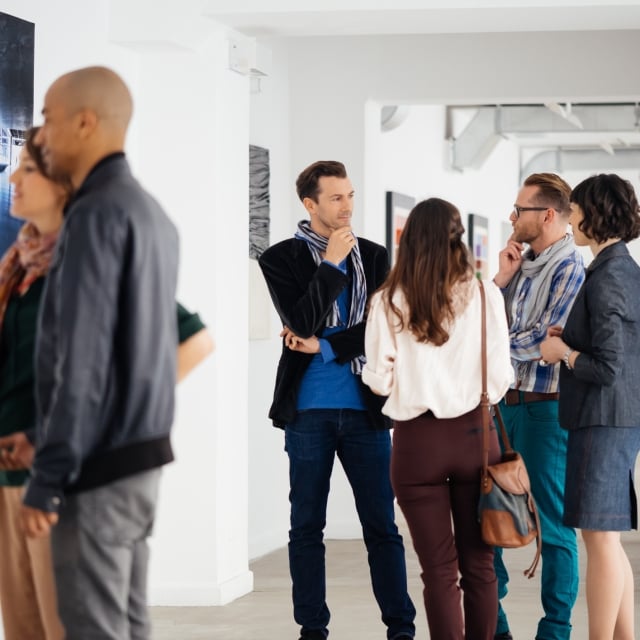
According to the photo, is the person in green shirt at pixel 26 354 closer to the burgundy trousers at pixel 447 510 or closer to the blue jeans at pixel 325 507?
the burgundy trousers at pixel 447 510

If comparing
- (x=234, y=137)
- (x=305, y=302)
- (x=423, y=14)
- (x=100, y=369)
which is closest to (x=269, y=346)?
(x=234, y=137)

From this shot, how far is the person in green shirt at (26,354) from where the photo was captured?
98.0 inches

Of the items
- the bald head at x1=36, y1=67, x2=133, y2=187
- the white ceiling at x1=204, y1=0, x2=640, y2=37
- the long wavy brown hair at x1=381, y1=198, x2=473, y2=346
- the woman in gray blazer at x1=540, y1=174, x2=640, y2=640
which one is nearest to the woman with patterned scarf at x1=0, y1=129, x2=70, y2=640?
the bald head at x1=36, y1=67, x2=133, y2=187

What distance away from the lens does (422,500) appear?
3453 millimetres

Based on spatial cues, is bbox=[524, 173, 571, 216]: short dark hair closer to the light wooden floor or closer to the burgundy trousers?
the burgundy trousers

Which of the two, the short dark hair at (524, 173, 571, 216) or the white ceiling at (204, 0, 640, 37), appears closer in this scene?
the short dark hair at (524, 173, 571, 216)

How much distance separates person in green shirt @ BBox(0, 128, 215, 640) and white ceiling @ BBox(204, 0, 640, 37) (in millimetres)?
2514

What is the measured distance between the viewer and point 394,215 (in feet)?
30.5

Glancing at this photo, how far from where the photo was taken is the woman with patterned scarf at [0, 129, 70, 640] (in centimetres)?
249

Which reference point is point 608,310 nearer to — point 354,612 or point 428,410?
point 428,410

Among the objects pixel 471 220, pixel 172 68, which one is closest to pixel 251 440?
pixel 172 68

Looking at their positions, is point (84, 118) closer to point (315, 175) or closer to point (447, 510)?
point (447, 510)

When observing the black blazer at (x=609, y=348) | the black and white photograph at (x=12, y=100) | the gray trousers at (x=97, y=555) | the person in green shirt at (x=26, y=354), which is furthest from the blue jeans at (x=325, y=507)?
the gray trousers at (x=97, y=555)

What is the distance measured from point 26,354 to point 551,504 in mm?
2285
